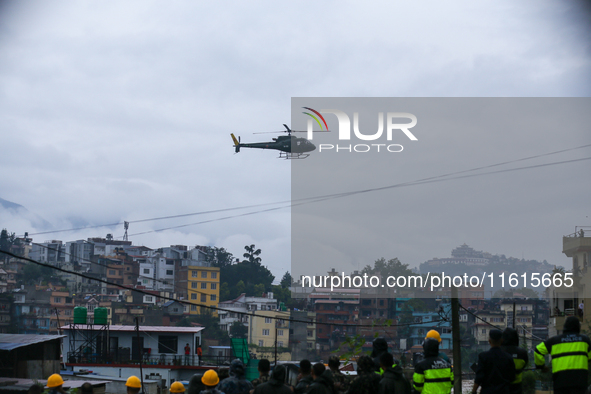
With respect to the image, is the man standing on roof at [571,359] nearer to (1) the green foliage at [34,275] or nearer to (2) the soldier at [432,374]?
(2) the soldier at [432,374]

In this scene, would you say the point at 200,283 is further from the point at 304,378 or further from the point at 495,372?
the point at 495,372

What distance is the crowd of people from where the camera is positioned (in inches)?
285

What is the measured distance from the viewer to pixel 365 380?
300 inches

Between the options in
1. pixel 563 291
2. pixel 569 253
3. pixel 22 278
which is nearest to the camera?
pixel 563 291

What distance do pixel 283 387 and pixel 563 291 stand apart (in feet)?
155

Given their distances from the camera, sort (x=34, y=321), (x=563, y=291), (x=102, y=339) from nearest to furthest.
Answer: (x=102, y=339)
(x=563, y=291)
(x=34, y=321)

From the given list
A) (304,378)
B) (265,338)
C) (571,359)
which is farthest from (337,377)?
(265,338)

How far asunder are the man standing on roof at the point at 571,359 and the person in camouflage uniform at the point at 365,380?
1.96 meters

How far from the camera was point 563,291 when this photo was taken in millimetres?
49312

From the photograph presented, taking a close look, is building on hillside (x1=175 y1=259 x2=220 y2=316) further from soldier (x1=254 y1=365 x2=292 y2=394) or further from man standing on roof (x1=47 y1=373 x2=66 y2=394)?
soldier (x1=254 y1=365 x2=292 y2=394)

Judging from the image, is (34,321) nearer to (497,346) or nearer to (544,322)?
(544,322)

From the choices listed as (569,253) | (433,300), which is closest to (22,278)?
(433,300)

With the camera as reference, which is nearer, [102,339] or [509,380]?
[509,380]

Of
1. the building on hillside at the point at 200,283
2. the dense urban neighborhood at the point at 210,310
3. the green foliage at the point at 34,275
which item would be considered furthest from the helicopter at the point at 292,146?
the green foliage at the point at 34,275
